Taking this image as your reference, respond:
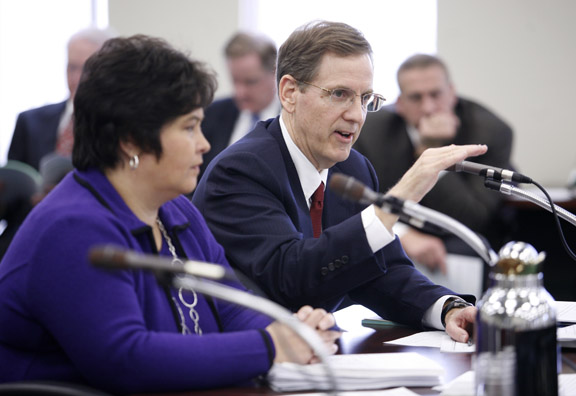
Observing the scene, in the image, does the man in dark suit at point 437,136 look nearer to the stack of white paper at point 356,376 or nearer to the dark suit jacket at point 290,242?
the dark suit jacket at point 290,242

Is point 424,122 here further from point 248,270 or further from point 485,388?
point 485,388

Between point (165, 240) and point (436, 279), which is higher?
point (165, 240)

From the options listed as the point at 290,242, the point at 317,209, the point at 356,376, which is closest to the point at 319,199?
the point at 317,209

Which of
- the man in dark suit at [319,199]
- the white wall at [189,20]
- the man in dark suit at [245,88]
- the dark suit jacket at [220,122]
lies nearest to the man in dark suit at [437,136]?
the man in dark suit at [245,88]

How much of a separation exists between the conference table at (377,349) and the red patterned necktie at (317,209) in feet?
A: 0.76

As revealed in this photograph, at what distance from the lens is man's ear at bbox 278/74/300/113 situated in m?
2.16

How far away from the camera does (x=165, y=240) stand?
5.29 feet

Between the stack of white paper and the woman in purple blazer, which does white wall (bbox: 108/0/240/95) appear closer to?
the woman in purple blazer

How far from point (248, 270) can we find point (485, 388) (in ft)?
2.87

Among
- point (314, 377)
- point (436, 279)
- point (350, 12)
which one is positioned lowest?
point (436, 279)

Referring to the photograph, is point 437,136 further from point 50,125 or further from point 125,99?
point 125,99

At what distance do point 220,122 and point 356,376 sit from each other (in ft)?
9.41

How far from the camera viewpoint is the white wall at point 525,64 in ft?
17.4

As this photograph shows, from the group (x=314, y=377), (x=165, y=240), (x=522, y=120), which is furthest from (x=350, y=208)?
(x=522, y=120)
